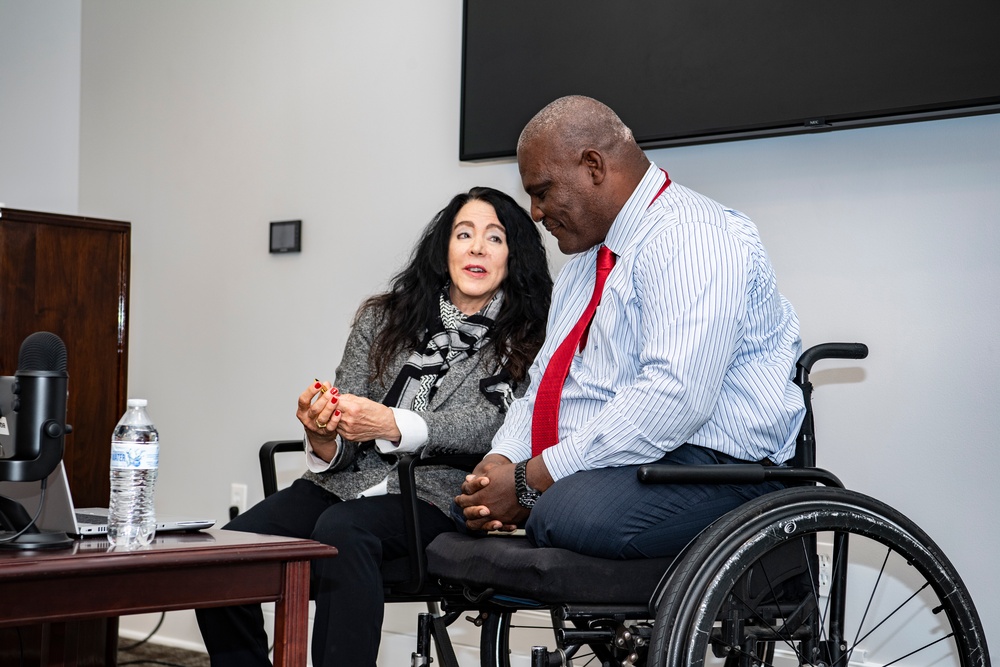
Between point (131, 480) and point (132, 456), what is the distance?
0.03m

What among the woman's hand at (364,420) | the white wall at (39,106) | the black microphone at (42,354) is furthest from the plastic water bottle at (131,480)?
the white wall at (39,106)

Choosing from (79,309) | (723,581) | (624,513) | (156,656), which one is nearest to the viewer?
(723,581)

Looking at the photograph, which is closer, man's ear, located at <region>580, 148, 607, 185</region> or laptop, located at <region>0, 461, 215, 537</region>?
laptop, located at <region>0, 461, 215, 537</region>

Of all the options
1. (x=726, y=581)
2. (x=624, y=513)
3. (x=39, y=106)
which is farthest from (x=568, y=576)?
(x=39, y=106)

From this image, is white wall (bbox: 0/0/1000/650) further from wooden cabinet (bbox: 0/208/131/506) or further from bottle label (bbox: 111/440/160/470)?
bottle label (bbox: 111/440/160/470)

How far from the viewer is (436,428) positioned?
2061mm

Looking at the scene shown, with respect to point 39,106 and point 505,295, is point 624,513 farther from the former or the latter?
point 39,106

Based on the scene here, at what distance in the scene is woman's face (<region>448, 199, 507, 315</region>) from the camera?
2299 mm

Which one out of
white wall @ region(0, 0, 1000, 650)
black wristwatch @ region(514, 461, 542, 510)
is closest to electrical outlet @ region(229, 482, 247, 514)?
white wall @ region(0, 0, 1000, 650)

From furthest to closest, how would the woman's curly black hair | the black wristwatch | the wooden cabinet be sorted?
the wooden cabinet
the woman's curly black hair
the black wristwatch

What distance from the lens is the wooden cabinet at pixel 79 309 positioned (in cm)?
289

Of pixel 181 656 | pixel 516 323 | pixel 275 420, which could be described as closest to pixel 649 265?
pixel 516 323

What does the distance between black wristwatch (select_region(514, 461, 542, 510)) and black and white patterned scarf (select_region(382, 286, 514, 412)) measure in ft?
1.61

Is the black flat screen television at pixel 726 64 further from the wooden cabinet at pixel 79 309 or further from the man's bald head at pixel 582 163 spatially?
the wooden cabinet at pixel 79 309
